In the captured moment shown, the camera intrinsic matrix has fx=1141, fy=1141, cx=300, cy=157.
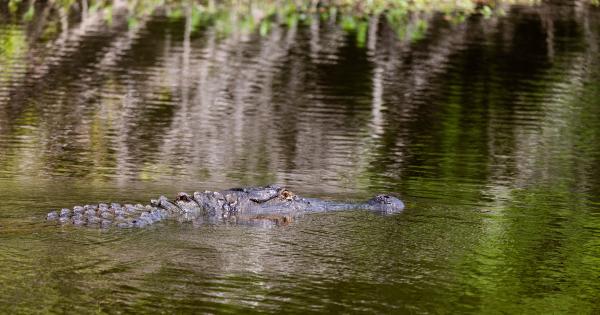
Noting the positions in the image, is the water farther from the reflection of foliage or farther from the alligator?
the reflection of foliage

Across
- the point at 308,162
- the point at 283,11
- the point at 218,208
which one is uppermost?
the point at 218,208

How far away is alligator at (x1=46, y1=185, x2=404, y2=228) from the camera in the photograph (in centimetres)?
1278

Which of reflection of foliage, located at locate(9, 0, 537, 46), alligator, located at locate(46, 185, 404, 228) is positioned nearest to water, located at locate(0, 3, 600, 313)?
alligator, located at locate(46, 185, 404, 228)

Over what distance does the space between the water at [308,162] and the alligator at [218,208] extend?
0.30 meters

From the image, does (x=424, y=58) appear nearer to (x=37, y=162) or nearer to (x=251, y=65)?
(x=251, y=65)

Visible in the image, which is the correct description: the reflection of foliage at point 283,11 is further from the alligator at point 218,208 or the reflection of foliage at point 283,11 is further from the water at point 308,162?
the alligator at point 218,208

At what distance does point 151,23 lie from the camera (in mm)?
40000

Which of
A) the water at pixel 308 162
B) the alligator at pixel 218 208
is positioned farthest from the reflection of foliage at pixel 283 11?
the alligator at pixel 218 208

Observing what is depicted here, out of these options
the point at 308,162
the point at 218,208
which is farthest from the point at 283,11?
the point at 218,208

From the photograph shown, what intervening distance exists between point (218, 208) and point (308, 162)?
14.9 ft

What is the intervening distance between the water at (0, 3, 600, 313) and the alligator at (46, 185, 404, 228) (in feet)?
0.98

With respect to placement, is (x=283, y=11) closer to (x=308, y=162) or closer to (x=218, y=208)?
(x=308, y=162)

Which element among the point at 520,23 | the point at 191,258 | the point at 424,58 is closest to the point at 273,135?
the point at 191,258

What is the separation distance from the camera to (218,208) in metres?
13.7
